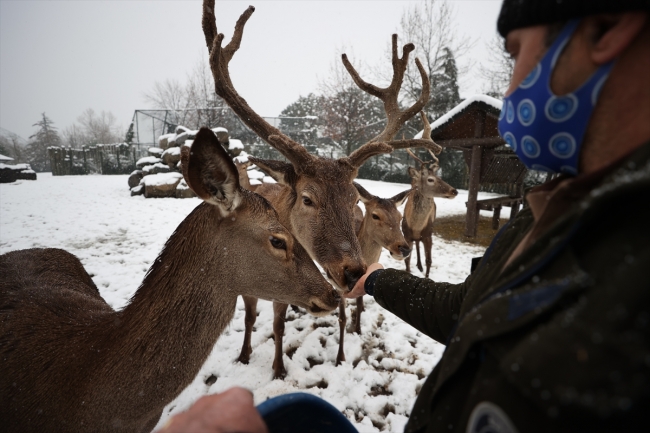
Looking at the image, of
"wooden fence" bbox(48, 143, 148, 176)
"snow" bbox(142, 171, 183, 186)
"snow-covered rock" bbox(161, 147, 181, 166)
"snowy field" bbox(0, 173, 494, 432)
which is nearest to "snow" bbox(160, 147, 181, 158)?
"snow-covered rock" bbox(161, 147, 181, 166)

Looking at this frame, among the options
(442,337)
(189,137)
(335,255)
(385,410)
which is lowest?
(385,410)

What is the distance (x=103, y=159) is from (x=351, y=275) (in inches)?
1388

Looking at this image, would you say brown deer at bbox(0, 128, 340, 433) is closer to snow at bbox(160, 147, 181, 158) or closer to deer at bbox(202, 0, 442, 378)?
deer at bbox(202, 0, 442, 378)

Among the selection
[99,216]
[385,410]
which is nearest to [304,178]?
[385,410]

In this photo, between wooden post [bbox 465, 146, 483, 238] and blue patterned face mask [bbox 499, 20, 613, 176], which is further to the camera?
wooden post [bbox 465, 146, 483, 238]

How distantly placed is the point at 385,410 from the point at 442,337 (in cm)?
222

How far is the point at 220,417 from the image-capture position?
649 mm

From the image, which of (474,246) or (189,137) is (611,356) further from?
(189,137)

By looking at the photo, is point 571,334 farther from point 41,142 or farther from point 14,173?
point 41,142

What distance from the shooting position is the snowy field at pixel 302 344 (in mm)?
3457

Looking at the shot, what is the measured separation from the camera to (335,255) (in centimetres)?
268

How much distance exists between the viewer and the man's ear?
69 centimetres

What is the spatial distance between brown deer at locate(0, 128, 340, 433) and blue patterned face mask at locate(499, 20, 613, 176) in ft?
4.48

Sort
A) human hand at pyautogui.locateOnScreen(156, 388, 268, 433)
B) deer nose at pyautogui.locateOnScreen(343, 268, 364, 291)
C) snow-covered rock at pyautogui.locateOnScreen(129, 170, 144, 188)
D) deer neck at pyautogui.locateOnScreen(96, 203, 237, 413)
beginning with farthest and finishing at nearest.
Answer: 1. snow-covered rock at pyautogui.locateOnScreen(129, 170, 144, 188)
2. deer nose at pyautogui.locateOnScreen(343, 268, 364, 291)
3. deer neck at pyautogui.locateOnScreen(96, 203, 237, 413)
4. human hand at pyautogui.locateOnScreen(156, 388, 268, 433)
